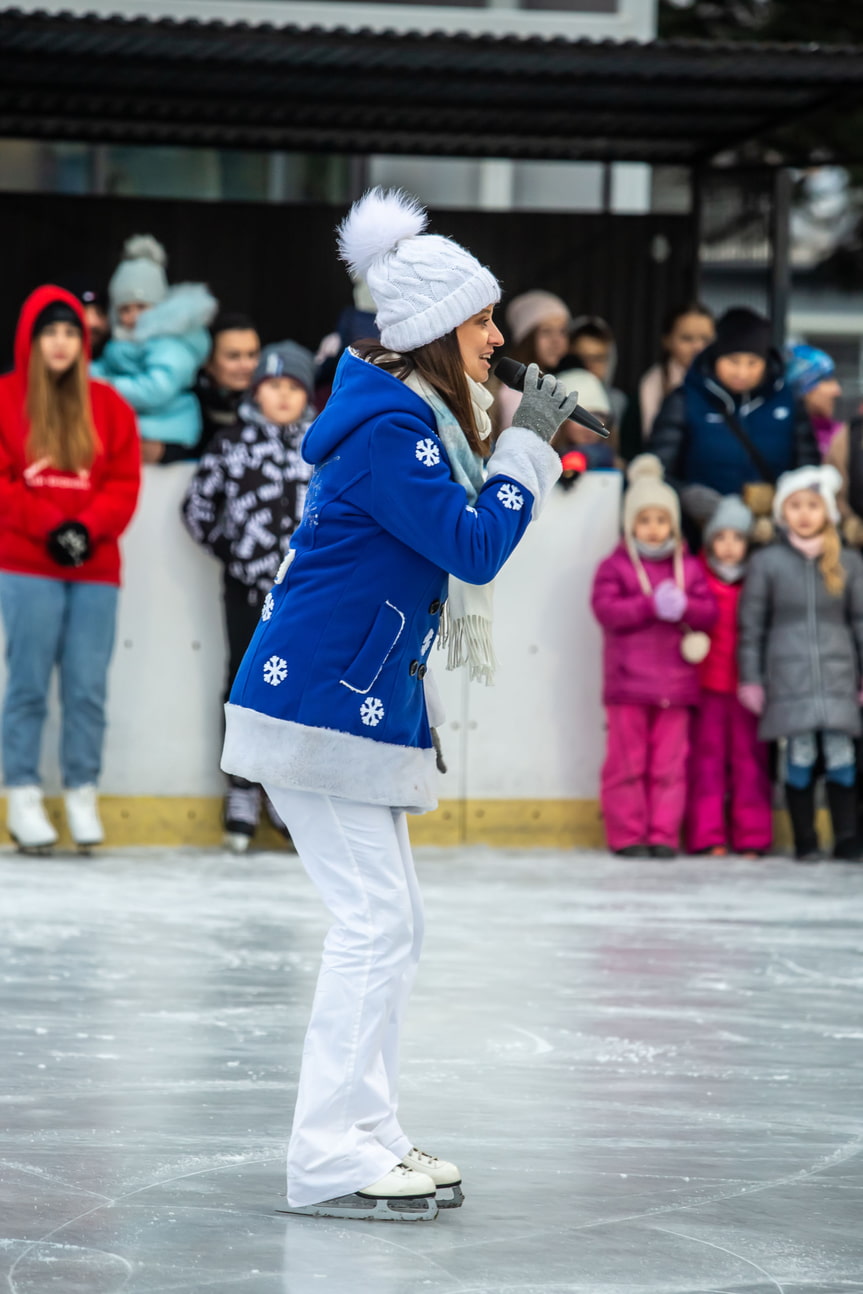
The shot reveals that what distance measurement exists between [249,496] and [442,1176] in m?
5.04

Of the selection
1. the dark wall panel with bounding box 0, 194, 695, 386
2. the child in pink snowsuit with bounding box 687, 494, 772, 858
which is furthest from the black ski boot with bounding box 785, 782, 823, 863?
the dark wall panel with bounding box 0, 194, 695, 386

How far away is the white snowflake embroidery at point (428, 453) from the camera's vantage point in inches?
141

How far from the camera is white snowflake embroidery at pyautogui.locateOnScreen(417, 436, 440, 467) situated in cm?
358

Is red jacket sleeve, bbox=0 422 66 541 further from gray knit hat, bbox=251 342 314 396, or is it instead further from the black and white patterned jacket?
gray knit hat, bbox=251 342 314 396

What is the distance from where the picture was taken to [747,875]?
835 cm

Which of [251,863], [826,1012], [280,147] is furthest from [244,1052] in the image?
[280,147]

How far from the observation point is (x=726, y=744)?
9016mm

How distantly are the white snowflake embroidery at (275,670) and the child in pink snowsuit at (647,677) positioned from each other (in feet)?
16.9

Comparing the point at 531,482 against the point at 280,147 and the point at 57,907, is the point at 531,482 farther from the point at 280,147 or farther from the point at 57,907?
the point at 280,147

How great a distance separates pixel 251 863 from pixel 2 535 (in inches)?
62.8

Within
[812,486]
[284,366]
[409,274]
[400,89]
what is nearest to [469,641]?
[409,274]

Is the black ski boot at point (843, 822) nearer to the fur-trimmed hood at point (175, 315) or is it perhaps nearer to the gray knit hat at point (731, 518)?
the gray knit hat at point (731, 518)

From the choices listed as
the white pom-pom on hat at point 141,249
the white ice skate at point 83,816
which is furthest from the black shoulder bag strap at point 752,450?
the white ice skate at point 83,816

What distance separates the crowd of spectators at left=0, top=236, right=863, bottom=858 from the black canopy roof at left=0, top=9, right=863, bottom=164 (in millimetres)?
948
